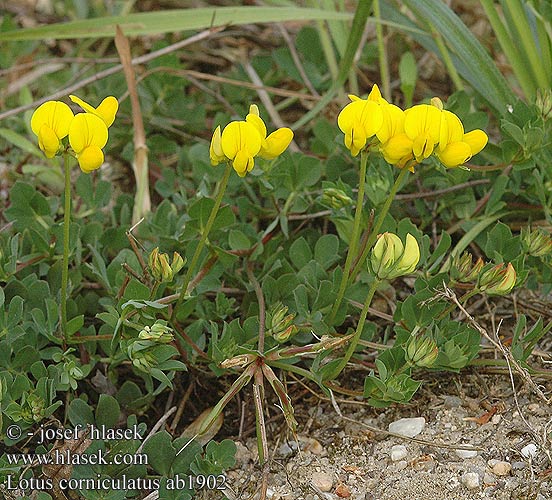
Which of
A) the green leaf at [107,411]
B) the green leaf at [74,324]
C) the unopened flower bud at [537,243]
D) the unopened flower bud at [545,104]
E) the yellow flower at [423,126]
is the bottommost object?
the green leaf at [107,411]

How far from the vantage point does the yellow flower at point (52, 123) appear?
163 cm

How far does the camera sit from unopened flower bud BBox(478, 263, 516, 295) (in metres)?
1.80

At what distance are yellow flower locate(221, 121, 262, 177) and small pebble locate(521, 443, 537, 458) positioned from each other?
0.87 m

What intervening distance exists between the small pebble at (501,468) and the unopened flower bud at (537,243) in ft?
1.69

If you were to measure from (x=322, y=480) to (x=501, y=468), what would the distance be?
388mm

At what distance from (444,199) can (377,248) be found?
765mm

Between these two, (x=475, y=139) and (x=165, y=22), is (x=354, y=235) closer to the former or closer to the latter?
(x=475, y=139)

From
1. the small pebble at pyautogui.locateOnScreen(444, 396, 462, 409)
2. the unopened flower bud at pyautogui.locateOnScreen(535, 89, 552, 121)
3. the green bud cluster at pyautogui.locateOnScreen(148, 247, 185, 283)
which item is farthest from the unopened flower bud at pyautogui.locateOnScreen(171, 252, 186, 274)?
the unopened flower bud at pyautogui.locateOnScreen(535, 89, 552, 121)

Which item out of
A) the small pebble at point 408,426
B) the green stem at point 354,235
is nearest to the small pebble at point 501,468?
the small pebble at point 408,426

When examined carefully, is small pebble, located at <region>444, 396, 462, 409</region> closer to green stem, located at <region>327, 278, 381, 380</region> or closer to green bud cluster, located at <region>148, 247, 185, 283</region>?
green stem, located at <region>327, 278, 381, 380</region>

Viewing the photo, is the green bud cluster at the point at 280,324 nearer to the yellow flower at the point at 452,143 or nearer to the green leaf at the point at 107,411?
the green leaf at the point at 107,411

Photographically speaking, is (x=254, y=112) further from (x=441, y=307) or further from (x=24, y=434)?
(x=24, y=434)

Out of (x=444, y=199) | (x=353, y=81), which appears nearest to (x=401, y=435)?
(x=444, y=199)

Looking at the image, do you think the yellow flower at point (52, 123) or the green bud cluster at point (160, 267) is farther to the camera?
the green bud cluster at point (160, 267)
